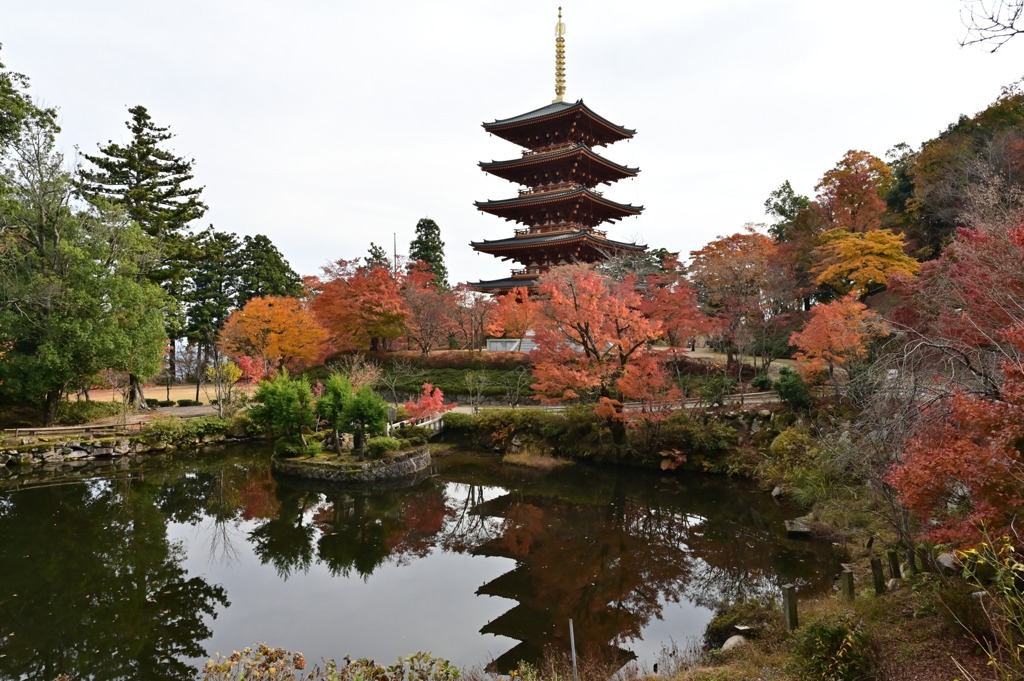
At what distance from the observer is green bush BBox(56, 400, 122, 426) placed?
1975cm

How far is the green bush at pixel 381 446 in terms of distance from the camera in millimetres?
15766

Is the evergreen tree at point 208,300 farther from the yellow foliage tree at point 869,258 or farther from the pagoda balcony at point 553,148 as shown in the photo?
the yellow foliage tree at point 869,258

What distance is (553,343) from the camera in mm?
16562

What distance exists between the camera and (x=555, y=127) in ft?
94.4

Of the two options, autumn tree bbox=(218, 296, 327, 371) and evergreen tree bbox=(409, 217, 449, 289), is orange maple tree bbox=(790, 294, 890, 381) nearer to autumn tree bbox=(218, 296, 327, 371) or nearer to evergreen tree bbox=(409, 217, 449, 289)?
→ autumn tree bbox=(218, 296, 327, 371)

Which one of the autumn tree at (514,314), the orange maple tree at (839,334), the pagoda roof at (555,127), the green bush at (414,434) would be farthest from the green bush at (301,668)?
the pagoda roof at (555,127)

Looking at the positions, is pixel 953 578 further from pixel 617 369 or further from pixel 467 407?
pixel 467 407

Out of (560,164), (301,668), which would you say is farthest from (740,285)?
(301,668)

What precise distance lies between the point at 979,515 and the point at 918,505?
764 millimetres

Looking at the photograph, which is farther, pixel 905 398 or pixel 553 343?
pixel 553 343

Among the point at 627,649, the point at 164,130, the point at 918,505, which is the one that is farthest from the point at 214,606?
the point at 164,130

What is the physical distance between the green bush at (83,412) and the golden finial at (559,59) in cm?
2638

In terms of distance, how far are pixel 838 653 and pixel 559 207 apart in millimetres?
24719

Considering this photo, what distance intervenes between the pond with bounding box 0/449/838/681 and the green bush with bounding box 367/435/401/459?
148 cm
